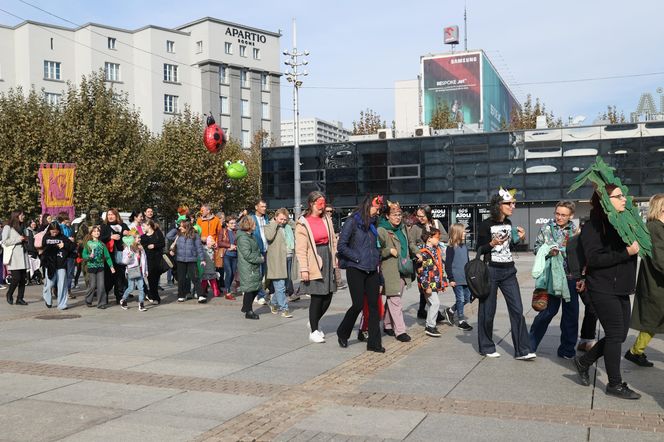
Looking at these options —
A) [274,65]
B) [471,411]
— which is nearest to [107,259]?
[471,411]

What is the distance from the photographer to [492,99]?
99.2 meters

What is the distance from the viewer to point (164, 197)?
42.7 m

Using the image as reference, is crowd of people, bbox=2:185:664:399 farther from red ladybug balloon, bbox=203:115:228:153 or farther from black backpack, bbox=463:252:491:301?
red ladybug balloon, bbox=203:115:228:153

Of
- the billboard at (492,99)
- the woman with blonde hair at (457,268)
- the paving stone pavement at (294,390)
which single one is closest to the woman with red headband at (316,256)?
the paving stone pavement at (294,390)

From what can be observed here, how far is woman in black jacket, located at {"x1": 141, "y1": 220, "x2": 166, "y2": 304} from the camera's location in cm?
1323

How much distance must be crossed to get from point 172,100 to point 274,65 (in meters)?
13.1

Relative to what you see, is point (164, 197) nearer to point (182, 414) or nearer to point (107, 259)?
point (107, 259)

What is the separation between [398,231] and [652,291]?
A: 364 centimetres

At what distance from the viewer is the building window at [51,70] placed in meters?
60.1

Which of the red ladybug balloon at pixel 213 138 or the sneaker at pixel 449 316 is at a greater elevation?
the red ladybug balloon at pixel 213 138

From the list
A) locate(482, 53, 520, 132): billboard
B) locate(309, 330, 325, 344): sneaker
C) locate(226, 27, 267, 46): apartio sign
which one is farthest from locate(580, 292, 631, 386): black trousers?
locate(482, 53, 520, 132): billboard

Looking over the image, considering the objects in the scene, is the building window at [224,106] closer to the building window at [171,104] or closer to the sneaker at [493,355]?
the building window at [171,104]

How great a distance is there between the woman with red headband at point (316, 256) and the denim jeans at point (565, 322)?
2.46m

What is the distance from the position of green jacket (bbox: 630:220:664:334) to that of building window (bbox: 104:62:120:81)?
63292 millimetres
